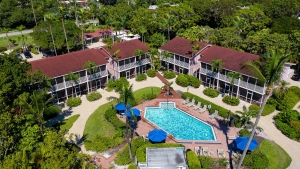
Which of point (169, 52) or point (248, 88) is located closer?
point (248, 88)

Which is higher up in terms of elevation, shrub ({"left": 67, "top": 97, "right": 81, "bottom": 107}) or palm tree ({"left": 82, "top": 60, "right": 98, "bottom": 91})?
palm tree ({"left": 82, "top": 60, "right": 98, "bottom": 91})

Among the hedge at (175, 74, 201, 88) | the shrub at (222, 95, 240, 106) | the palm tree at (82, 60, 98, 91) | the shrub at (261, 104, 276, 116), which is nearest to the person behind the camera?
the shrub at (261, 104, 276, 116)

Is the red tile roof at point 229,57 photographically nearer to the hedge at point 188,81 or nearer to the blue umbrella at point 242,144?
the hedge at point 188,81

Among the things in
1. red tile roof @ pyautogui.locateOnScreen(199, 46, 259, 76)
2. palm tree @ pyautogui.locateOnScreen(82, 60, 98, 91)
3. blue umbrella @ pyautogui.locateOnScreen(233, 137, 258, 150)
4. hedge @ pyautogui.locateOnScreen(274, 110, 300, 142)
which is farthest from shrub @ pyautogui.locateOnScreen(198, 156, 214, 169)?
palm tree @ pyautogui.locateOnScreen(82, 60, 98, 91)

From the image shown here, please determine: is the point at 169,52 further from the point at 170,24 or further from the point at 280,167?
the point at 280,167

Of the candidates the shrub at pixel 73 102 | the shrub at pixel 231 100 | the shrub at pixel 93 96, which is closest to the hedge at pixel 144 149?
the shrub at pixel 231 100

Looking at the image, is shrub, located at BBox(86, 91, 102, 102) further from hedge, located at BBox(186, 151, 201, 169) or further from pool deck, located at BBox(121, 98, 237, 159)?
hedge, located at BBox(186, 151, 201, 169)

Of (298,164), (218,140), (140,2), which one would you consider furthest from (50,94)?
(140,2)
